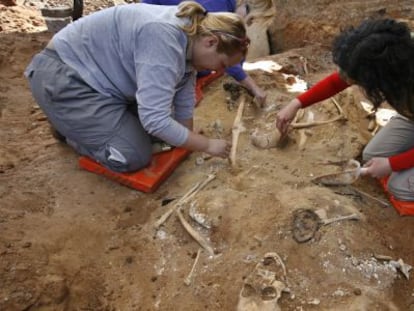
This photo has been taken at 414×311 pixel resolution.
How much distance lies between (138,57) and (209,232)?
105 cm

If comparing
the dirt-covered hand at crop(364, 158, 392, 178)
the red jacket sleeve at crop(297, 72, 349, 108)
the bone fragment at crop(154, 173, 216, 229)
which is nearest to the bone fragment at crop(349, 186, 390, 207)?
the dirt-covered hand at crop(364, 158, 392, 178)

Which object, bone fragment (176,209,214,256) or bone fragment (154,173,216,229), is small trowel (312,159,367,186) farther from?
bone fragment (176,209,214,256)

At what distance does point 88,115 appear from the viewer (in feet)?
9.68

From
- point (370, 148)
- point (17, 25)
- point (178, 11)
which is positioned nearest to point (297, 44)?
point (370, 148)

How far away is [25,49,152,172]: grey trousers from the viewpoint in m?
2.92

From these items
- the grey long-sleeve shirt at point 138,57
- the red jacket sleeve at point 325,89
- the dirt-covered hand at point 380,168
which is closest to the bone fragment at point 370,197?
the dirt-covered hand at point 380,168

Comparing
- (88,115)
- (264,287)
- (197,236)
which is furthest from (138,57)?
(264,287)

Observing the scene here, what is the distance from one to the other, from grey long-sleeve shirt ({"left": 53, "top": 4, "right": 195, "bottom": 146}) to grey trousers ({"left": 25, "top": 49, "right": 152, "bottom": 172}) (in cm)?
8

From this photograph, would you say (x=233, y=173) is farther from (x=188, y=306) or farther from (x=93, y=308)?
(x=93, y=308)

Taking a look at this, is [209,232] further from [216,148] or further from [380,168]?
[380,168]

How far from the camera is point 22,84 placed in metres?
4.89

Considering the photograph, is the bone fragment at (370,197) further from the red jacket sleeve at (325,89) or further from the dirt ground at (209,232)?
the red jacket sleeve at (325,89)

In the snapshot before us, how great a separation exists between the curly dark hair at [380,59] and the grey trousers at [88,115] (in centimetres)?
146

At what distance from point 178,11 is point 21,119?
2268mm
